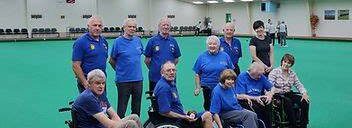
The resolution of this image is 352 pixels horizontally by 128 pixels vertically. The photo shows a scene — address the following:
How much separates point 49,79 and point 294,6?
822 inches

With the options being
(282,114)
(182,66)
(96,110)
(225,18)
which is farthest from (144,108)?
(225,18)

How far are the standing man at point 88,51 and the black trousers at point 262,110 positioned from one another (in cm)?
156

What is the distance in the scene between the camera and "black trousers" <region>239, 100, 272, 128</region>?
15.1 feet

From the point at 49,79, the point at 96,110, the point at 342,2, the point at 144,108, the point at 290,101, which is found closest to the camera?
the point at 96,110

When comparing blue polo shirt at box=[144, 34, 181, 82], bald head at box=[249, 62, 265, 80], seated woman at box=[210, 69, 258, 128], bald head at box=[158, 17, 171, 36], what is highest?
bald head at box=[158, 17, 171, 36]

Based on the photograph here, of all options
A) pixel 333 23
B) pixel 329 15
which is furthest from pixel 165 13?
pixel 333 23

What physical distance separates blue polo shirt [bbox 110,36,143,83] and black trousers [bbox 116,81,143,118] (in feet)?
0.23

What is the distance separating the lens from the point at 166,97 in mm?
4152

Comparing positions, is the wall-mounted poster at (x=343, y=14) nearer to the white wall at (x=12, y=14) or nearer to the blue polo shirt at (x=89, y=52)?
the white wall at (x=12, y=14)

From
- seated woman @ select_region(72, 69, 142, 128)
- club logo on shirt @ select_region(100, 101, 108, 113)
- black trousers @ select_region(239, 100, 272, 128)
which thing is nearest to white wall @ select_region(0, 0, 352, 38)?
black trousers @ select_region(239, 100, 272, 128)

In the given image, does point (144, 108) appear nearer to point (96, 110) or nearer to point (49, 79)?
point (96, 110)

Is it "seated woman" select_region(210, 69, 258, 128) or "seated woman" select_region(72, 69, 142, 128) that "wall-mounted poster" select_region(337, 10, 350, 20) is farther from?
"seated woman" select_region(72, 69, 142, 128)

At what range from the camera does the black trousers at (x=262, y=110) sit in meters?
4.60

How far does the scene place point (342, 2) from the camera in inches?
981
